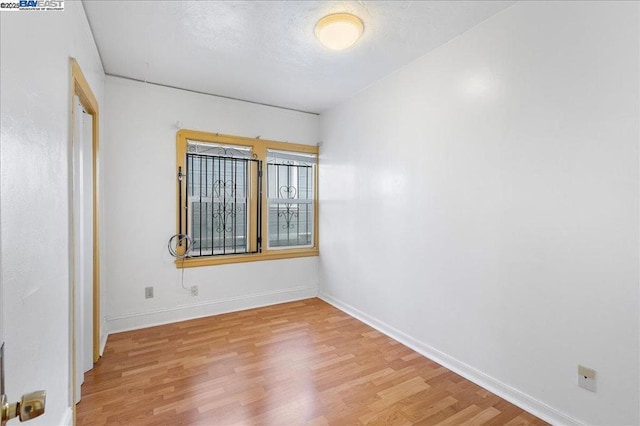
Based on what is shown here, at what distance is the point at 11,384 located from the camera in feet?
3.51

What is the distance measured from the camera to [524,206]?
2.07 metres

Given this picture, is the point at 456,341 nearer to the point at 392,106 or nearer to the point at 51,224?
the point at 392,106

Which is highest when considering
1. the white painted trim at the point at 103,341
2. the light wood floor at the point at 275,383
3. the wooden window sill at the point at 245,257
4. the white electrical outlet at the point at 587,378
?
the wooden window sill at the point at 245,257

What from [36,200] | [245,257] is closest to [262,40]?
[36,200]

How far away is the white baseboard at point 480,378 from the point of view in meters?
1.92

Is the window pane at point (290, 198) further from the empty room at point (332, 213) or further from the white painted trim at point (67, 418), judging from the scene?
the white painted trim at point (67, 418)

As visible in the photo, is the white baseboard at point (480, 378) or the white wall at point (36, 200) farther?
the white baseboard at point (480, 378)

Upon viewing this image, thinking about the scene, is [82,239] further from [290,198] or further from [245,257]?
[290,198]

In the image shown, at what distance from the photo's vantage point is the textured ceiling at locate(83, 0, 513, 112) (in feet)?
7.03

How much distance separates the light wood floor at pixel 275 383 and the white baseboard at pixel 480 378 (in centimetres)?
6

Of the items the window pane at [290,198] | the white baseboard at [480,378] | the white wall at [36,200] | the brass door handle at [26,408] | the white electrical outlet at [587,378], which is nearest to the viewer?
the brass door handle at [26,408]

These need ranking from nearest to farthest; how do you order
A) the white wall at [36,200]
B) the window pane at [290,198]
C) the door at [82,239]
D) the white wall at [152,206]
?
the white wall at [36,200], the door at [82,239], the white wall at [152,206], the window pane at [290,198]

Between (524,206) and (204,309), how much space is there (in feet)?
11.2

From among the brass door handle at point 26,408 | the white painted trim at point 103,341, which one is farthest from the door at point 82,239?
the brass door handle at point 26,408
